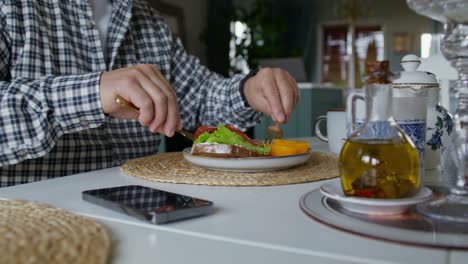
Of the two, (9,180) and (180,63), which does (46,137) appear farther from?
(180,63)

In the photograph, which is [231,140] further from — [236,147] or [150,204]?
[150,204]

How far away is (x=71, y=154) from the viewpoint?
1.19 m

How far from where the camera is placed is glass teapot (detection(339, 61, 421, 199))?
50cm

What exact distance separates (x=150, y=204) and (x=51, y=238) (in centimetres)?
13

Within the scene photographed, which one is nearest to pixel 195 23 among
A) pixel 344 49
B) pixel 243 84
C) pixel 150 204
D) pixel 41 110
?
pixel 243 84

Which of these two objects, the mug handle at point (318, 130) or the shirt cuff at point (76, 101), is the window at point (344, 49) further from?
the shirt cuff at point (76, 101)

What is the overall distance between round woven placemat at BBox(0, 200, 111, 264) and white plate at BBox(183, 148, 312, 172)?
0.30 m

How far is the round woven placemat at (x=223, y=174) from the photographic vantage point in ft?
2.36

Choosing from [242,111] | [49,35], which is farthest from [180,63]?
[49,35]

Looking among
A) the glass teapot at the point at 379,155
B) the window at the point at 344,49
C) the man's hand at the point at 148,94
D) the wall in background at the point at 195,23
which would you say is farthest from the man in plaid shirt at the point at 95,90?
the window at the point at 344,49

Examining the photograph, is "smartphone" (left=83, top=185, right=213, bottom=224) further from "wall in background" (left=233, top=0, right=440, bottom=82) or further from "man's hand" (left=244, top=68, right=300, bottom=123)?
"wall in background" (left=233, top=0, right=440, bottom=82)

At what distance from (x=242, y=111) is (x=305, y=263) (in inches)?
39.5

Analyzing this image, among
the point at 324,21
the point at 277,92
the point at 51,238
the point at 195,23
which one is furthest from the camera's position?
the point at 324,21

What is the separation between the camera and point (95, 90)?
90 cm
